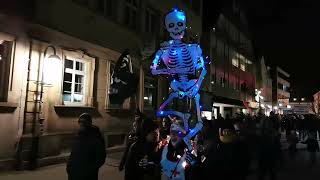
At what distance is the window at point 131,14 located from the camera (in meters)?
19.2

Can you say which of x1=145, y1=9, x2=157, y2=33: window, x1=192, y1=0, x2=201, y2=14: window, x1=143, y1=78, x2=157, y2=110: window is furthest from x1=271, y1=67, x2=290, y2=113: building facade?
x1=145, y1=9, x2=157, y2=33: window

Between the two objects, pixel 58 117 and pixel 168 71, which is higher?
pixel 168 71

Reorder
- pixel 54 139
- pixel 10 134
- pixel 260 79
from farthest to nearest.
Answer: pixel 260 79
pixel 54 139
pixel 10 134

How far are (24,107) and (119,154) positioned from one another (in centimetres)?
539

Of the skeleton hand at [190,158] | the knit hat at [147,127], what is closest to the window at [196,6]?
the skeleton hand at [190,158]

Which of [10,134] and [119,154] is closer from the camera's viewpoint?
[10,134]

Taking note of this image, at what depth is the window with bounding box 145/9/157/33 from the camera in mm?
21828

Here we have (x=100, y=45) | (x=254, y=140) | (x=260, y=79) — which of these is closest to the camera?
(x=254, y=140)

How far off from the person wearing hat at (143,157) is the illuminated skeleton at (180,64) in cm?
334

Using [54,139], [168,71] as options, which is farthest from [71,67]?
[168,71]

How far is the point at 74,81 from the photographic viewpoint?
14852mm

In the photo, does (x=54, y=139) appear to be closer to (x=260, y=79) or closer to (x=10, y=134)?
(x=10, y=134)

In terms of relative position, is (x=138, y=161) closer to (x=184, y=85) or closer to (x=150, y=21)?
(x=184, y=85)

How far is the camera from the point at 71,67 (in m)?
14.7
